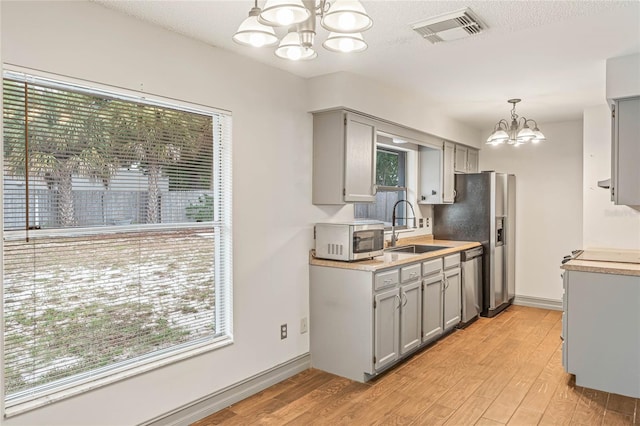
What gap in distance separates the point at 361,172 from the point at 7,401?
9.19ft

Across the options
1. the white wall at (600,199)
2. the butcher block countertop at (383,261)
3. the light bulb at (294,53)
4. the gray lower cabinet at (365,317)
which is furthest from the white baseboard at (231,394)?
the white wall at (600,199)

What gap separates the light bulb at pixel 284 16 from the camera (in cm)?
146

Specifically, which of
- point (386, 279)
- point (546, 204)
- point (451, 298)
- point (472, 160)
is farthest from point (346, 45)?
point (546, 204)

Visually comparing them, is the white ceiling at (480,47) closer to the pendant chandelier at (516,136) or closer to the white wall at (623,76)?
the white wall at (623,76)

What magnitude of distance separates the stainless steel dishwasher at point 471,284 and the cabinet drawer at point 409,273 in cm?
110

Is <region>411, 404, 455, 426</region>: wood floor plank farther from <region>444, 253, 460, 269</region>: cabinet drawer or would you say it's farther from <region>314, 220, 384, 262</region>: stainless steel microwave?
<region>444, 253, 460, 269</region>: cabinet drawer

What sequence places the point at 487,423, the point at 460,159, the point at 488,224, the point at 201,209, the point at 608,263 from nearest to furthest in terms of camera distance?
the point at 487,423, the point at 201,209, the point at 608,263, the point at 488,224, the point at 460,159

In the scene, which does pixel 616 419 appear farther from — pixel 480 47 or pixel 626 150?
pixel 480 47

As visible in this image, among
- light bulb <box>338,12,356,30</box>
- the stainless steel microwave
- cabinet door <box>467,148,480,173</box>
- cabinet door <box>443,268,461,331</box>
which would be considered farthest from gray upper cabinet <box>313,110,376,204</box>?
cabinet door <box>467,148,480,173</box>

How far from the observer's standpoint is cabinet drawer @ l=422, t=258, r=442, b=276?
159 inches

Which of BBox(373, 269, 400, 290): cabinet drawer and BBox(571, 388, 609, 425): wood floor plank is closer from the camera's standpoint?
BBox(571, 388, 609, 425): wood floor plank

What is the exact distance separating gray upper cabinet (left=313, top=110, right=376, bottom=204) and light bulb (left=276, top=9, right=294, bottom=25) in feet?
6.97

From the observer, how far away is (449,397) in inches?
124

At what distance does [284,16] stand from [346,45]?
0.37 meters
